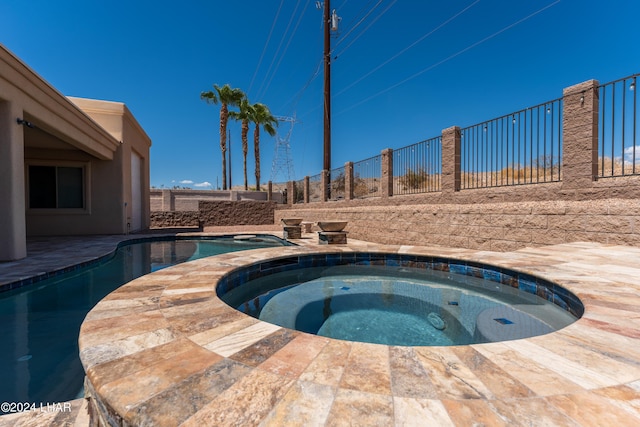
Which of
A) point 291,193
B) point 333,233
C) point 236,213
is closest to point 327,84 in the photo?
point 291,193

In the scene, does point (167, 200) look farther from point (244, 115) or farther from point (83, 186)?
point (244, 115)

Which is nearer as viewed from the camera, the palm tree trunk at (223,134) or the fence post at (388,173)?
the fence post at (388,173)

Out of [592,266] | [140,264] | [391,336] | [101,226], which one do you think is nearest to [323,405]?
[391,336]

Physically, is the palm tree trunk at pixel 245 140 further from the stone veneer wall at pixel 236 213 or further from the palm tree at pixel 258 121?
the stone veneer wall at pixel 236 213

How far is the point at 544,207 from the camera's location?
5.14 m

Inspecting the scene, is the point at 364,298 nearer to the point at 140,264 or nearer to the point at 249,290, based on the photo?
the point at 249,290

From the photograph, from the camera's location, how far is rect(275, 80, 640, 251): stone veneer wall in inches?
178

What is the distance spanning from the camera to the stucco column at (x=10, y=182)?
17.5 feet

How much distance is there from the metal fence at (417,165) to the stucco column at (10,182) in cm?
907

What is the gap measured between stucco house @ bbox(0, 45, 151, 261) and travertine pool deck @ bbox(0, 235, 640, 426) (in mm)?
6423

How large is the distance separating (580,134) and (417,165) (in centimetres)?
391

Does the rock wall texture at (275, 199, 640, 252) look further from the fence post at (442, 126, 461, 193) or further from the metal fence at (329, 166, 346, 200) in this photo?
the metal fence at (329, 166, 346, 200)

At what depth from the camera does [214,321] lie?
2244mm

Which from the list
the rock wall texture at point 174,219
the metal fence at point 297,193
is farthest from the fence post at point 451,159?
the rock wall texture at point 174,219
